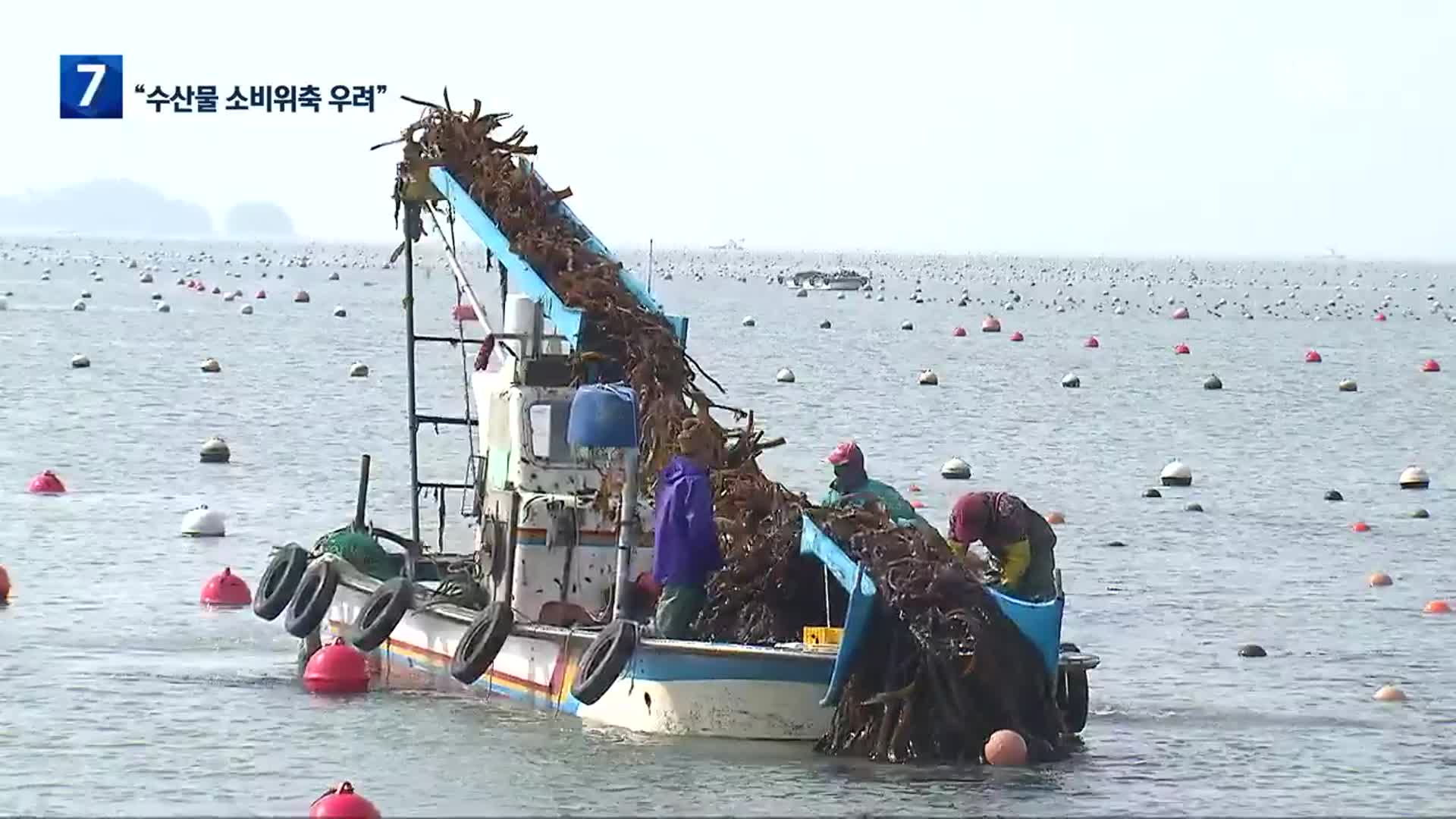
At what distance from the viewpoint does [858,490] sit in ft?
78.0

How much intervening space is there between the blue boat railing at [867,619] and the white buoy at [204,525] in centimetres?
1852

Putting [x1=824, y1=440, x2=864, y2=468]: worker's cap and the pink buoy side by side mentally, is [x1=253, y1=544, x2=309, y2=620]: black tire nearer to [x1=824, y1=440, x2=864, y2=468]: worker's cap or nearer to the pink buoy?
[x1=824, y1=440, x2=864, y2=468]: worker's cap

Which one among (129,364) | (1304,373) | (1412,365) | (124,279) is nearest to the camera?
(129,364)

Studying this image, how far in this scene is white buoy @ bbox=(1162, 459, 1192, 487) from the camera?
48.9 meters

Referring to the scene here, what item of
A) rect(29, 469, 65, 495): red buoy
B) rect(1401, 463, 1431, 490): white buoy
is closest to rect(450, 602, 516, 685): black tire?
rect(29, 469, 65, 495): red buoy

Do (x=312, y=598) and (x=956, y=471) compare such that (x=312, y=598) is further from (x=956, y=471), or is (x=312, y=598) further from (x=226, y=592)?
(x=956, y=471)

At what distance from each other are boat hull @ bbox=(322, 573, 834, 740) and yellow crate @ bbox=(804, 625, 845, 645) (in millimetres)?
398

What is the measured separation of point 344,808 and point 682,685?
400cm

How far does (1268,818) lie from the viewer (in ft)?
70.8

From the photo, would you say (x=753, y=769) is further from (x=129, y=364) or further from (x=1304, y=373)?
(x=1304, y=373)

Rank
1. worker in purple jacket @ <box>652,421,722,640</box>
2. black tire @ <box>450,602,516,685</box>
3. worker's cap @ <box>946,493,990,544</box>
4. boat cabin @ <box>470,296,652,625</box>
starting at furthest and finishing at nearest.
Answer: boat cabin @ <box>470,296,652,625</box> < black tire @ <box>450,602,516,685</box> < worker in purple jacket @ <box>652,421,722,640</box> < worker's cap @ <box>946,493,990,544</box>

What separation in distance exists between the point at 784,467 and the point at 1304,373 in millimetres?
40717

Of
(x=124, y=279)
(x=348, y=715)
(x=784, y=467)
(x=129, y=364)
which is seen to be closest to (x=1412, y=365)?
(x=129, y=364)

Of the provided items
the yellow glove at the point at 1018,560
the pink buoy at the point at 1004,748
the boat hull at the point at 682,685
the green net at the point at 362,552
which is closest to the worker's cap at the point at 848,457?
the yellow glove at the point at 1018,560
